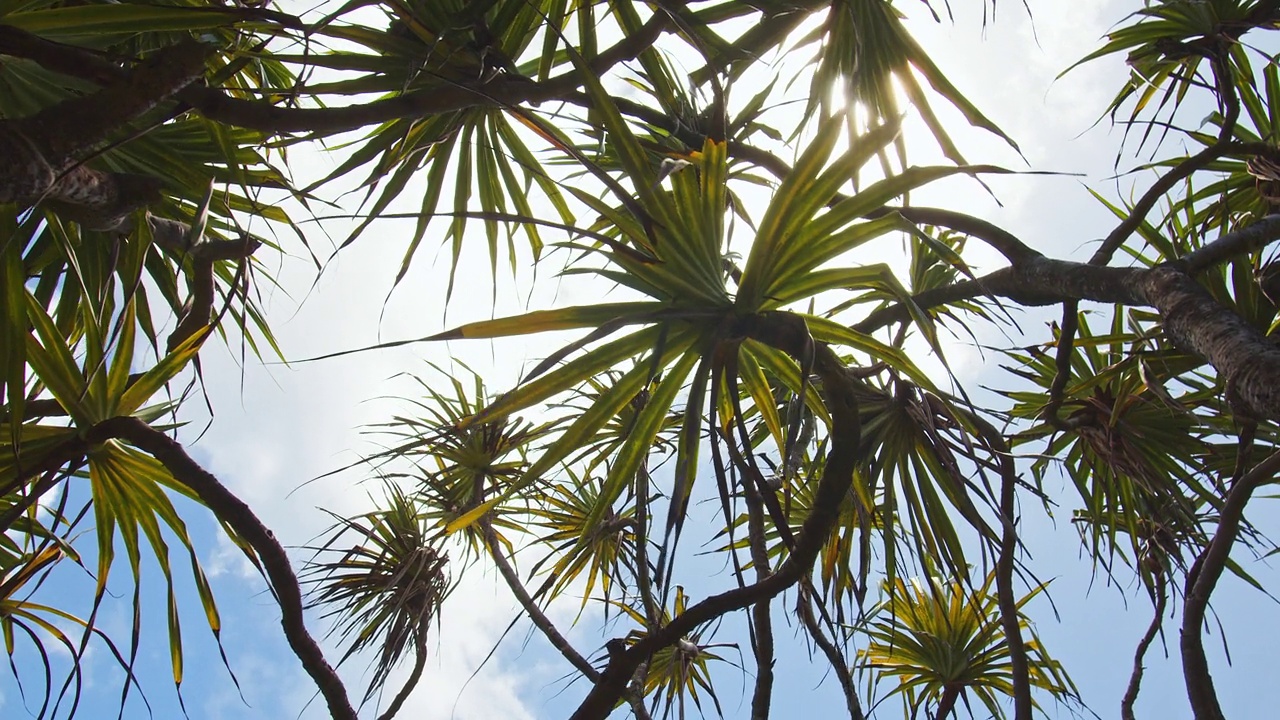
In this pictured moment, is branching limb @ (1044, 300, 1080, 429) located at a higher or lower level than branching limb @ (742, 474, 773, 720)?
higher

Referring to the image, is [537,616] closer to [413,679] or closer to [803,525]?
[413,679]

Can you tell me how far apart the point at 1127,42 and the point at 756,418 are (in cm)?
175

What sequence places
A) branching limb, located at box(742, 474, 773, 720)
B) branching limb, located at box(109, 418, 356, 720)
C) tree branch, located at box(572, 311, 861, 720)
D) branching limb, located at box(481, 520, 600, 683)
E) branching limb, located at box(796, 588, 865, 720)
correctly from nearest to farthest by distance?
tree branch, located at box(572, 311, 861, 720) < branching limb, located at box(109, 418, 356, 720) < branching limb, located at box(742, 474, 773, 720) < branching limb, located at box(796, 588, 865, 720) < branching limb, located at box(481, 520, 600, 683)

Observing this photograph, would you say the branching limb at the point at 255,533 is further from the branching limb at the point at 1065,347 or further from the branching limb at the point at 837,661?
the branching limb at the point at 1065,347

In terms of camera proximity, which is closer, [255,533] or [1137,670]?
[255,533]

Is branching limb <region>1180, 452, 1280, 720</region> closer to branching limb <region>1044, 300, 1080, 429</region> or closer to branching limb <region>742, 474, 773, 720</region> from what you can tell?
branching limb <region>1044, 300, 1080, 429</region>

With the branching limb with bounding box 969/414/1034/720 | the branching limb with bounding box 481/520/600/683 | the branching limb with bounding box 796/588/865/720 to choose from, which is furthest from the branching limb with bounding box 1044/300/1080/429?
the branching limb with bounding box 481/520/600/683

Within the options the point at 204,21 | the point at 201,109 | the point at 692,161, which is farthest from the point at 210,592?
the point at 692,161

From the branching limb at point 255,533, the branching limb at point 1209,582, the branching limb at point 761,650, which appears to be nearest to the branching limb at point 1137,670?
the branching limb at point 1209,582

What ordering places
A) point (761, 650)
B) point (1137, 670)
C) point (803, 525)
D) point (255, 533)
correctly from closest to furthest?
1. point (803, 525)
2. point (255, 533)
3. point (761, 650)
4. point (1137, 670)

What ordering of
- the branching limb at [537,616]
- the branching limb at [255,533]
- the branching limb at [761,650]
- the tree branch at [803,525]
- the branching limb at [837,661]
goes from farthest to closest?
the branching limb at [537,616] → the branching limb at [837,661] → the branching limb at [761,650] → the branching limb at [255,533] → the tree branch at [803,525]

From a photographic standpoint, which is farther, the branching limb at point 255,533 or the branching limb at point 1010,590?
the branching limb at point 1010,590

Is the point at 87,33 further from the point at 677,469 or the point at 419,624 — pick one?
the point at 419,624

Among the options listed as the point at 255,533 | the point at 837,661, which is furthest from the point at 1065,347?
the point at 255,533
